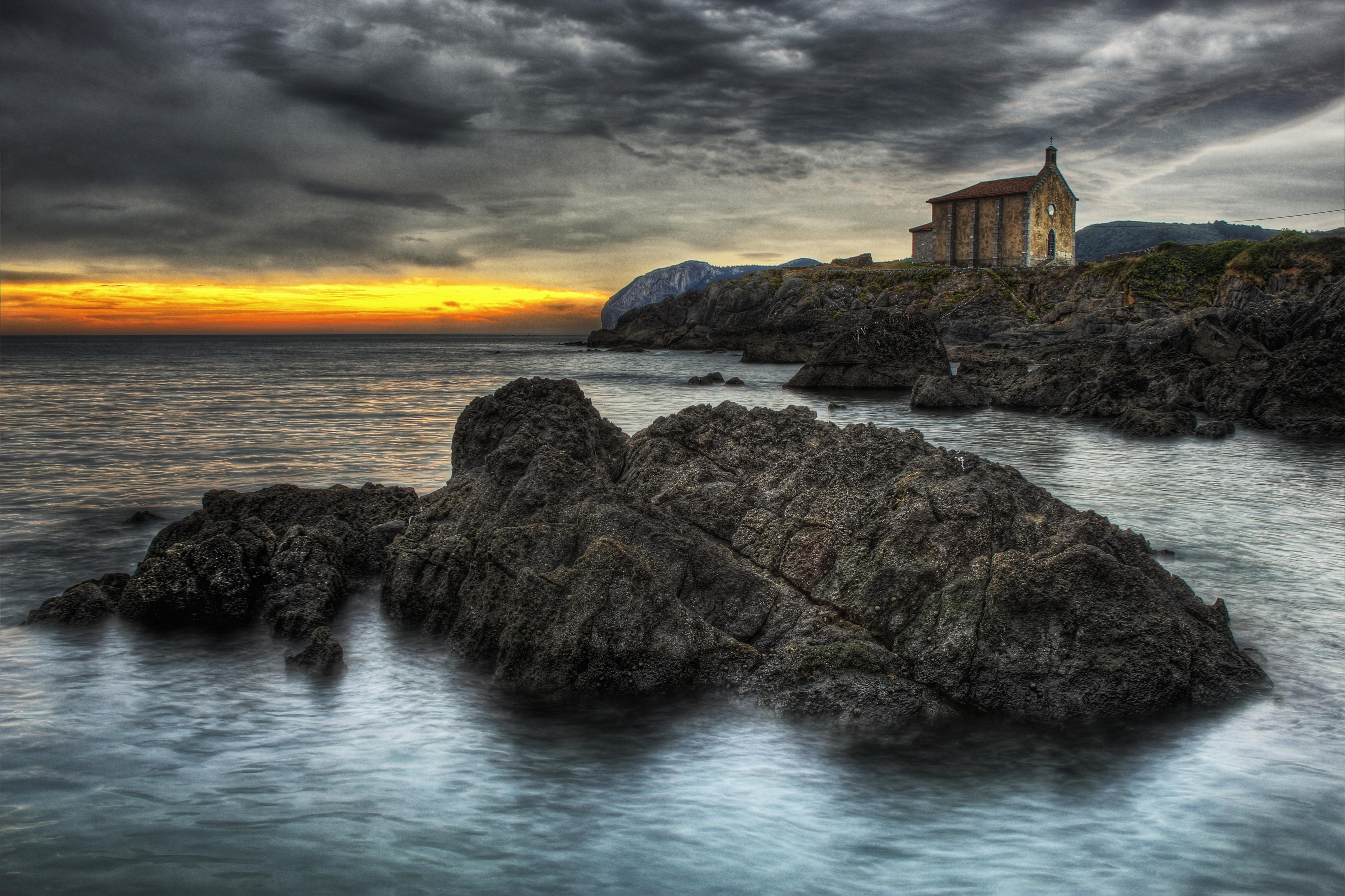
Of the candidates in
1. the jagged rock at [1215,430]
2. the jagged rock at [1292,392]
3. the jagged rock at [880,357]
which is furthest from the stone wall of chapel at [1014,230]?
the jagged rock at [1215,430]

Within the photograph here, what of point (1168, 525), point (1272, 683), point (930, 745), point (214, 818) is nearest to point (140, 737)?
point (214, 818)

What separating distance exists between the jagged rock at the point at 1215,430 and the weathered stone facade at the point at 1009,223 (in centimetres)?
5404

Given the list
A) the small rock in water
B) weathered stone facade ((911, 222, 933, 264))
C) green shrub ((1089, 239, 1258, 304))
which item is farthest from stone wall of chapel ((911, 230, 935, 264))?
the small rock in water

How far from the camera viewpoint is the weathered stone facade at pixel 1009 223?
231 feet

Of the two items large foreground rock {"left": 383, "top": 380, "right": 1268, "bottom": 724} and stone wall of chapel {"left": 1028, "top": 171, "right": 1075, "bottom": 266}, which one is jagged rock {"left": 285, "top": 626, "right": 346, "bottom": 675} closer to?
large foreground rock {"left": 383, "top": 380, "right": 1268, "bottom": 724}

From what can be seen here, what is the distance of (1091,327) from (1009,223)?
23067 millimetres

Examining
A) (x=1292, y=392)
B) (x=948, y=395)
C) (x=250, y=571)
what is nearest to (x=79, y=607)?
(x=250, y=571)

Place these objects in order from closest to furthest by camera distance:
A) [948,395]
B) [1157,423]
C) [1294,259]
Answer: [1157,423], [948,395], [1294,259]

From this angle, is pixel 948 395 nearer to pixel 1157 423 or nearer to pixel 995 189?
pixel 1157 423

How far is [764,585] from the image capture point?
21.2ft

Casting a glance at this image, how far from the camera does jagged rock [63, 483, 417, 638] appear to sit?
24.2 ft

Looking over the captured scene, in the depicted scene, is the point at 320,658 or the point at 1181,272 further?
the point at 1181,272

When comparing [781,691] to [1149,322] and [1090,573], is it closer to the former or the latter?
[1090,573]

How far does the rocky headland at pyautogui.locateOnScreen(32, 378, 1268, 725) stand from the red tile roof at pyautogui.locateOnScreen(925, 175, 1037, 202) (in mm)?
69397
